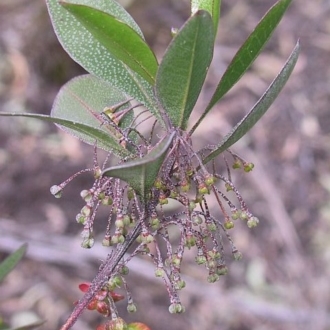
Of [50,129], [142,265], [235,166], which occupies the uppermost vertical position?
[50,129]

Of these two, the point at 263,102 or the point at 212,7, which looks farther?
the point at 212,7

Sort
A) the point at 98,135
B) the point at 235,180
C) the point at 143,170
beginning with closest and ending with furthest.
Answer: the point at 143,170 → the point at 98,135 → the point at 235,180

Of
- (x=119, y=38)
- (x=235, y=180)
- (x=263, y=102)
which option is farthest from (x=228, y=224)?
(x=235, y=180)

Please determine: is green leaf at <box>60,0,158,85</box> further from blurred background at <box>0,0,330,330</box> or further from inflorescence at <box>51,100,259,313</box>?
blurred background at <box>0,0,330,330</box>

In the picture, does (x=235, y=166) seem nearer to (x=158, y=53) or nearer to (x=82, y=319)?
(x=82, y=319)

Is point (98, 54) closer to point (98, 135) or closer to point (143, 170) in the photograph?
point (98, 135)

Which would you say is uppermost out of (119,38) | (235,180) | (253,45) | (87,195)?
(235,180)

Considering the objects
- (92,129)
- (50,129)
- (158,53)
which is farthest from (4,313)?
(92,129)
